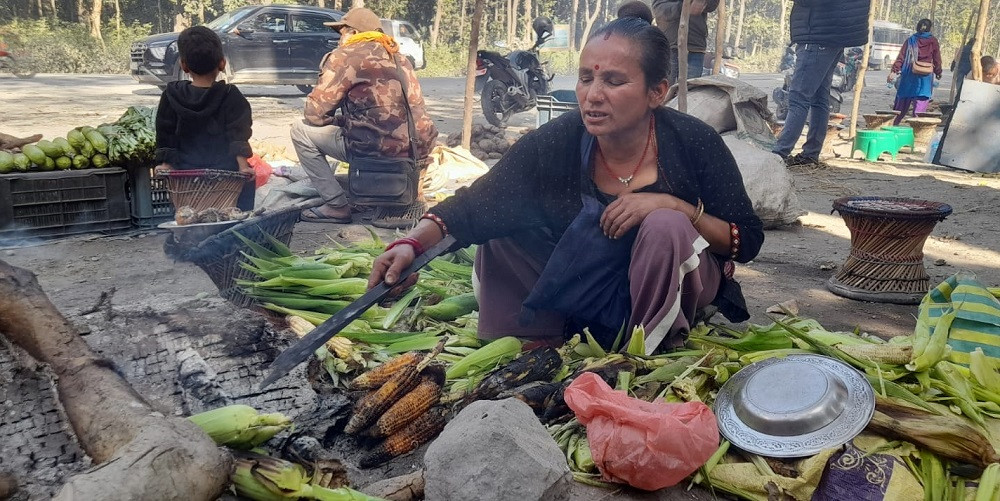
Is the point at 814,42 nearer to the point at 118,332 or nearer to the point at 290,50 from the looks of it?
the point at 118,332

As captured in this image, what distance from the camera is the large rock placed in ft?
5.85

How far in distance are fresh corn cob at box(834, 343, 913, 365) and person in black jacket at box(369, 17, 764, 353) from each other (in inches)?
20.5

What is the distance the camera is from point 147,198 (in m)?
5.31

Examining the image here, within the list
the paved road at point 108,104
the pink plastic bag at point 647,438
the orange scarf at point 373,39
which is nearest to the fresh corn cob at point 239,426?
the pink plastic bag at point 647,438

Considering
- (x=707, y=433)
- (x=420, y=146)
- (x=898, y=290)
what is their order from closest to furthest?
(x=707, y=433) < (x=898, y=290) < (x=420, y=146)

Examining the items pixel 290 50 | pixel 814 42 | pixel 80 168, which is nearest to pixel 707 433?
pixel 80 168

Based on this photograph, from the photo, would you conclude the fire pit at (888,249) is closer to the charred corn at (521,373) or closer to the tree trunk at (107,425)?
the charred corn at (521,373)

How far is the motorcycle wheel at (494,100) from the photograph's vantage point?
39.9ft

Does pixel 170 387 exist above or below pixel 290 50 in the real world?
below

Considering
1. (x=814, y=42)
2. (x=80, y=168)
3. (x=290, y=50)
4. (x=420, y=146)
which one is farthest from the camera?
(x=290, y=50)

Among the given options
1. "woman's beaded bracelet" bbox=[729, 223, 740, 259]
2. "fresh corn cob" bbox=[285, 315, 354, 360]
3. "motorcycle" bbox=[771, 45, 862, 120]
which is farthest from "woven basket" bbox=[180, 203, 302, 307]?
"motorcycle" bbox=[771, 45, 862, 120]

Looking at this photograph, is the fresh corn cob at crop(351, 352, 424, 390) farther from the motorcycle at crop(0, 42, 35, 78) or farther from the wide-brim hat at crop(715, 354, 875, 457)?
the motorcycle at crop(0, 42, 35, 78)

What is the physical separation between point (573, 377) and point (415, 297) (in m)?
1.23

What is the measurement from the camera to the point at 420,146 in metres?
6.30
